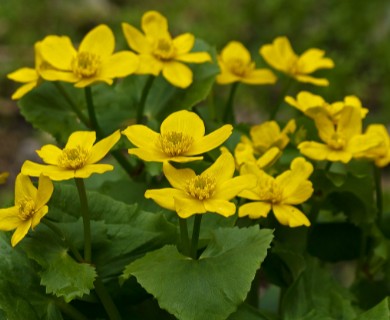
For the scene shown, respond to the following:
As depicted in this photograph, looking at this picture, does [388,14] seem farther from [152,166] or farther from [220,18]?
[152,166]

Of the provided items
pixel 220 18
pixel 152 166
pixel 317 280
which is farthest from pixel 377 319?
pixel 220 18

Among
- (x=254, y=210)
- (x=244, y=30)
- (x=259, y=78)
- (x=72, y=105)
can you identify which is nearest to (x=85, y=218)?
(x=254, y=210)

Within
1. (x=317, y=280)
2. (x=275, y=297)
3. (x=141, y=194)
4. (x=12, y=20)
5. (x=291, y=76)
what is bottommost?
(x=12, y=20)

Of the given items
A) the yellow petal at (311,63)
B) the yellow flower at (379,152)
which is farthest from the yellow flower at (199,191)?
the yellow petal at (311,63)

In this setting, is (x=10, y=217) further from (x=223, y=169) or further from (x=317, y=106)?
(x=317, y=106)

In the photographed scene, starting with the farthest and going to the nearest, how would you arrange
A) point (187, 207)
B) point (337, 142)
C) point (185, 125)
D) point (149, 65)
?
point (149, 65) < point (337, 142) < point (185, 125) < point (187, 207)

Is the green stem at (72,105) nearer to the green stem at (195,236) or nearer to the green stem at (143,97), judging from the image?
the green stem at (143,97)
